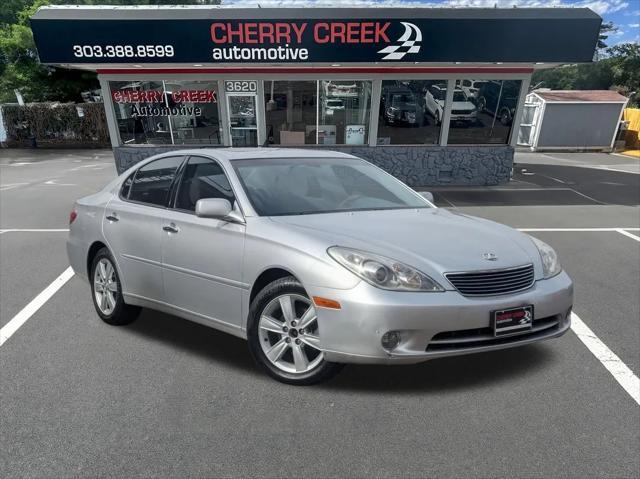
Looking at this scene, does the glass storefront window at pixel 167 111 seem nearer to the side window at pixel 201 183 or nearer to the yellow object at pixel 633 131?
the side window at pixel 201 183

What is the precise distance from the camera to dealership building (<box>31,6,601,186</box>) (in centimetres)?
1033

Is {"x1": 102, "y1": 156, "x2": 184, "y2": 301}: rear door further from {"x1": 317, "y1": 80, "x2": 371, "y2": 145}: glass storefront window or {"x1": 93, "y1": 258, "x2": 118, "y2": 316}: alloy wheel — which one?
{"x1": 317, "y1": 80, "x2": 371, "y2": 145}: glass storefront window

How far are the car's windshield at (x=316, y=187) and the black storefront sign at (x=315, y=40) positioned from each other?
722cm

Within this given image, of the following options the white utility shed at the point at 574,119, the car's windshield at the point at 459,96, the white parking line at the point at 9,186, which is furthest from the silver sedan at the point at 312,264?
the white utility shed at the point at 574,119

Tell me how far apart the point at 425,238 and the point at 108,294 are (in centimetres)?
287

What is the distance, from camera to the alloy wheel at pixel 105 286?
409 cm

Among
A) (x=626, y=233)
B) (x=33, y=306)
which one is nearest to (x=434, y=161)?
(x=626, y=233)

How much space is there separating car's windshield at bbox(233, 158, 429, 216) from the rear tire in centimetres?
155

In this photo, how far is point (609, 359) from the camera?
11.6ft

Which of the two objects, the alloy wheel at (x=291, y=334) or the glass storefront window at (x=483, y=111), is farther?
the glass storefront window at (x=483, y=111)

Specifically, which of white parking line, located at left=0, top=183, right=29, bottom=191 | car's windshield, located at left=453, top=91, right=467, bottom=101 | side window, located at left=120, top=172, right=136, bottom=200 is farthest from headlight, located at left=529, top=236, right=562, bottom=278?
white parking line, located at left=0, top=183, right=29, bottom=191

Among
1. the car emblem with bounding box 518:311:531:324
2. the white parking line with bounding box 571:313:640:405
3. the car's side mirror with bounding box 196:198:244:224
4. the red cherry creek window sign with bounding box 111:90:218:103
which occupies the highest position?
the red cherry creek window sign with bounding box 111:90:218:103

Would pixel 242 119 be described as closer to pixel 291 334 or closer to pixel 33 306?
pixel 33 306

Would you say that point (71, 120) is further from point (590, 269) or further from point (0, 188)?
point (590, 269)
